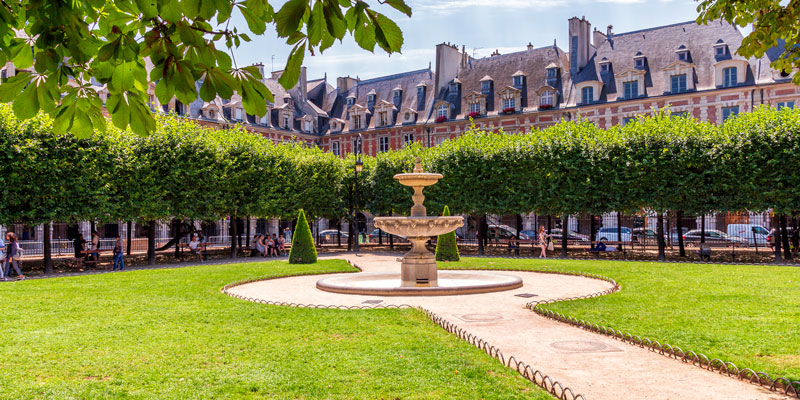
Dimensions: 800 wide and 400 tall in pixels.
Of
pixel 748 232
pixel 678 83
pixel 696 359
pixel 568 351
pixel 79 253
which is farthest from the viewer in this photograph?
pixel 678 83

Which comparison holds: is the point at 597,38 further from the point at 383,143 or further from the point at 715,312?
the point at 715,312

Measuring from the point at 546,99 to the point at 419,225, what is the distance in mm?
33662

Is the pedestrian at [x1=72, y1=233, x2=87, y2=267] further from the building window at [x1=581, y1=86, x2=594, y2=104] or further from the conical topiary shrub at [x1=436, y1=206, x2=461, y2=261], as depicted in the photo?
the building window at [x1=581, y1=86, x2=594, y2=104]

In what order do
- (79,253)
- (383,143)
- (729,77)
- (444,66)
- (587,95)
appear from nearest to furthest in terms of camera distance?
(79,253) → (729,77) → (587,95) → (444,66) → (383,143)

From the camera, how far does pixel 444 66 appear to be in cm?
5200

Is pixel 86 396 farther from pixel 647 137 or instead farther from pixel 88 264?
pixel 647 137

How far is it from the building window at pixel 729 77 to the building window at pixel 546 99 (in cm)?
1124

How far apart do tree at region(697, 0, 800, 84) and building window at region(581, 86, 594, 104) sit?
3800cm

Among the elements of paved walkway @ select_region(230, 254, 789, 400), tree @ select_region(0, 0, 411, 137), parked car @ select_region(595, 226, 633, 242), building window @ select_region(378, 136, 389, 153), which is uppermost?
building window @ select_region(378, 136, 389, 153)

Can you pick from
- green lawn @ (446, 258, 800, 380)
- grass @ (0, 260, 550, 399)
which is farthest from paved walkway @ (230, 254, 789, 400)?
grass @ (0, 260, 550, 399)

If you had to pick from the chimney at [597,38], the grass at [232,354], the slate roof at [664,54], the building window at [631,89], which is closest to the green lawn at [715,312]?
the grass at [232,354]

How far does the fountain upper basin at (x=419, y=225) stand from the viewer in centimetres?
1429

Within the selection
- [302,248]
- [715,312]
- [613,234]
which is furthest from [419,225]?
[613,234]

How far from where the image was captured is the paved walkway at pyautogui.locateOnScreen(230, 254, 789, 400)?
Result: 593 centimetres
